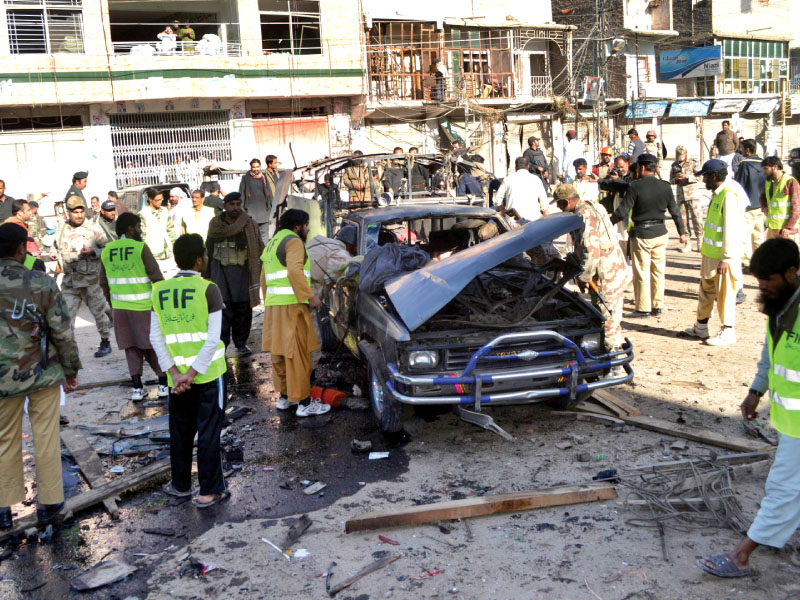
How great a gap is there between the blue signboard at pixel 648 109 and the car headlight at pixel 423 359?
1332 inches

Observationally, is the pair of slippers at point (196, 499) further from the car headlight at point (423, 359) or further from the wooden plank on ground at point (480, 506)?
the car headlight at point (423, 359)

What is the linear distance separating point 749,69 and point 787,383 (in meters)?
44.2

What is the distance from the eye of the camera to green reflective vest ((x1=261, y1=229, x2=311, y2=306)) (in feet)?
21.9

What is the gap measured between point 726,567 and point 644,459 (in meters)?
1.70

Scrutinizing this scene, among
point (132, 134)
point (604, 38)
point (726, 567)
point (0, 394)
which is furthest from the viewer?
point (604, 38)


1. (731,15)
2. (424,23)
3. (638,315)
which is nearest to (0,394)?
(638,315)

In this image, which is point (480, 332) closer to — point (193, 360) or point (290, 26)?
point (193, 360)

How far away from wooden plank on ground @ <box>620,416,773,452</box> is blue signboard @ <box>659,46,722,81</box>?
124ft

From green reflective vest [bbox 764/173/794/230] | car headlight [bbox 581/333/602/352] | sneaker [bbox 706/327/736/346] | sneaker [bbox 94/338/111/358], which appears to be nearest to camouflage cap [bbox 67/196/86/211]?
sneaker [bbox 94/338/111/358]

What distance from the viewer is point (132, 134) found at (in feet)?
79.0

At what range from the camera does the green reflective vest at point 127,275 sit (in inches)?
283

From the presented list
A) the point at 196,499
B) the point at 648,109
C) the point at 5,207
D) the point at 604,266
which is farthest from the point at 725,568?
the point at 648,109

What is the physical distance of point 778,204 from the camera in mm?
9430

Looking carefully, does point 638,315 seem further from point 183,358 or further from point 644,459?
point 183,358
